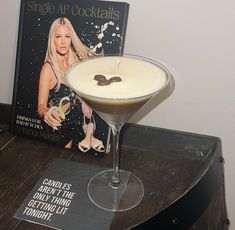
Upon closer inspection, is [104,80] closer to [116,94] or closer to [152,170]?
[116,94]

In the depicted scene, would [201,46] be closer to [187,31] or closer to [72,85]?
[187,31]

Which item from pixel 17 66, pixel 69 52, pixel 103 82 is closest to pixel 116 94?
pixel 103 82

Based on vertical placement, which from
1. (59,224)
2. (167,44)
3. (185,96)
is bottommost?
(59,224)

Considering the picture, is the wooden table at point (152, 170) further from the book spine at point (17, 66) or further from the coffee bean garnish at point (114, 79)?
the coffee bean garnish at point (114, 79)

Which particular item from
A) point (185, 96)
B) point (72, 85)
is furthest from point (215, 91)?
point (72, 85)

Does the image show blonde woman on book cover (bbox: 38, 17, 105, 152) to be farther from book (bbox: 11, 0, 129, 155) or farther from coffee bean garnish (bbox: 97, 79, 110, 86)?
coffee bean garnish (bbox: 97, 79, 110, 86)

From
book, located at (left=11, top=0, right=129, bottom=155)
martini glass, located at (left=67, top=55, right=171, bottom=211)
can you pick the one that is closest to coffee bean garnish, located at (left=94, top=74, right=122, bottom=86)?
martini glass, located at (left=67, top=55, right=171, bottom=211)
